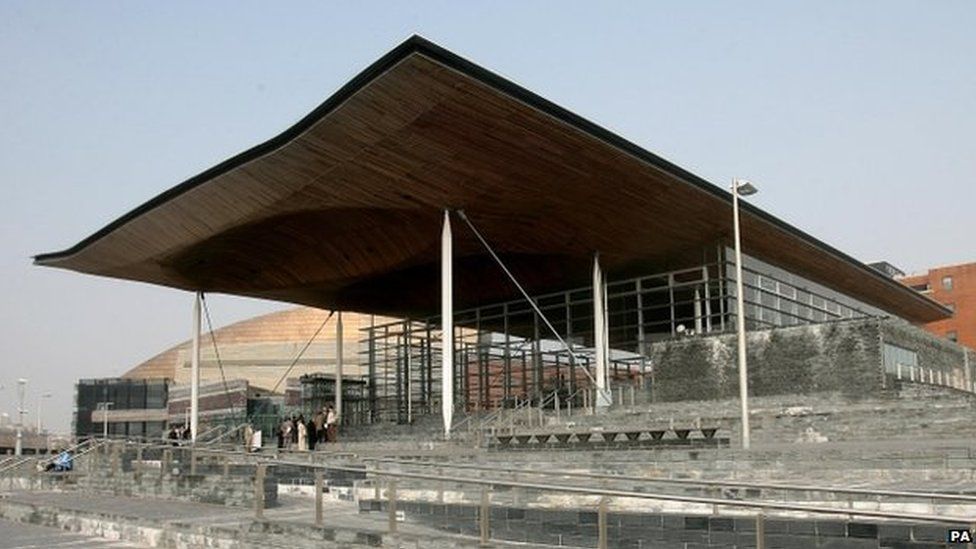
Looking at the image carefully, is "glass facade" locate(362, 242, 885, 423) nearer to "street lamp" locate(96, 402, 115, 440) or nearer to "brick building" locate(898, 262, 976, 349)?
"street lamp" locate(96, 402, 115, 440)

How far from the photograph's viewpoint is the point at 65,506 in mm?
19172

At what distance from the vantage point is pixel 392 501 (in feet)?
39.1

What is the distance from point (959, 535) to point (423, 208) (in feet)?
86.8

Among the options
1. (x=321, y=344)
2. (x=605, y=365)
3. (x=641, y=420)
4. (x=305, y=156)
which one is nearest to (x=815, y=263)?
(x=605, y=365)

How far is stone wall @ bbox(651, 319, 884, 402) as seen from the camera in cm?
3019

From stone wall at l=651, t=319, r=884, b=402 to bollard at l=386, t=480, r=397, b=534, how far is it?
Result: 70.7 feet

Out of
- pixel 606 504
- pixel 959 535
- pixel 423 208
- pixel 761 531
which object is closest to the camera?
pixel 959 535

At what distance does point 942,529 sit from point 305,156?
23.0m

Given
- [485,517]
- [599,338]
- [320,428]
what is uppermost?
[599,338]

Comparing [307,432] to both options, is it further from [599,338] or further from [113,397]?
[113,397]

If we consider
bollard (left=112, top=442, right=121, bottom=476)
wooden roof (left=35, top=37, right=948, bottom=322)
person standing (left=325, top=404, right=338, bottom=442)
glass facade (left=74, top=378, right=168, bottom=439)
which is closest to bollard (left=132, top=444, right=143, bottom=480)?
bollard (left=112, top=442, right=121, bottom=476)

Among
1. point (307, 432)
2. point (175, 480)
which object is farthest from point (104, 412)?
point (175, 480)

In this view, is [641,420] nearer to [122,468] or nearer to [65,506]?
[122,468]

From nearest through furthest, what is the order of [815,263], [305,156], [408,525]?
[408,525]
[305,156]
[815,263]
